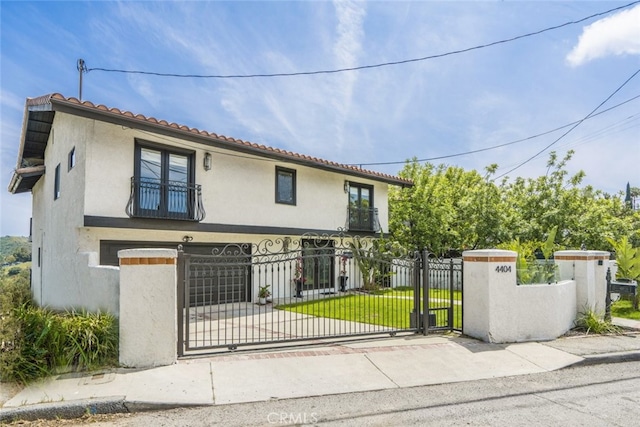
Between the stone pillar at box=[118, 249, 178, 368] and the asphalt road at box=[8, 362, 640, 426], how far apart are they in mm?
1330

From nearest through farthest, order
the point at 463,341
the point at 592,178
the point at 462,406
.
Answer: the point at 462,406 → the point at 463,341 → the point at 592,178

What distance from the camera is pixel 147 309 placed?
570cm

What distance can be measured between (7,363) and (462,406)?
604cm

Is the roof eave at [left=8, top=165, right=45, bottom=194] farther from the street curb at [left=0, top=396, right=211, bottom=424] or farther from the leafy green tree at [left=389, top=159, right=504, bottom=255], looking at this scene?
the leafy green tree at [left=389, top=159, right=504, bottom=255]

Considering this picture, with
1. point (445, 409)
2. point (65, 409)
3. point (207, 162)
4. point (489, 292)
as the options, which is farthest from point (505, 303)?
point (207, 162)

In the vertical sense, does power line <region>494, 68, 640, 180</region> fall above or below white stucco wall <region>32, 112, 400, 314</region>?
above

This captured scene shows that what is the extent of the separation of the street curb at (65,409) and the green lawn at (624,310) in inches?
493

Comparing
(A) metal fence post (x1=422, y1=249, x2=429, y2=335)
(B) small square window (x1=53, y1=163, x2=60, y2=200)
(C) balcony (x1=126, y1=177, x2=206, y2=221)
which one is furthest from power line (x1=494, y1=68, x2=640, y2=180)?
(B) small square window (x1=53, y1=163, x2=60, y2=200)

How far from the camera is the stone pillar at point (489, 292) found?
742 centimetres

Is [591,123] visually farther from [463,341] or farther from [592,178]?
[463,341]

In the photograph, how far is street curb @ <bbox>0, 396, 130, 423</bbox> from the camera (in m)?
4.24

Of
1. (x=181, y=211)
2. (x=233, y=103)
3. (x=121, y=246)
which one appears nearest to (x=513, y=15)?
(x=233, y=103)

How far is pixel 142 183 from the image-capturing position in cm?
1125

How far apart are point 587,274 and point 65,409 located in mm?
10415
